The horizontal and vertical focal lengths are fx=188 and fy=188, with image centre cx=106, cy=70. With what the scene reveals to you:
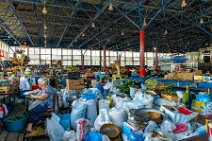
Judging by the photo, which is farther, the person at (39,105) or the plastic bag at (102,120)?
the person at (39,105)

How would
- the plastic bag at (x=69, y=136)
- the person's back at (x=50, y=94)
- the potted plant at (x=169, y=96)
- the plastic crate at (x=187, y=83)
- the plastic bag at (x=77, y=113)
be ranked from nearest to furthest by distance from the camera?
the plastic bag at (x=69, y=136)
the plastic bag at (x=77, y=113)
the person's back at (x=50, y=94)
the potted plant at (x=169, y=96)
the plastic crate at (x=187, y=83)

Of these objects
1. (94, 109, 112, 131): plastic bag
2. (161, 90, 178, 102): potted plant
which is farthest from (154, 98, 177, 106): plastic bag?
(94, 109, 112, 131): plastic bag

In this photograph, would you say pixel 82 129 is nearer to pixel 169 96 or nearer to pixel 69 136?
pixel 69 136

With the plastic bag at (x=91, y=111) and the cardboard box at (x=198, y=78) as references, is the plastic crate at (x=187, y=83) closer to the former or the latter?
the cardboard box at (x=198, y=78)

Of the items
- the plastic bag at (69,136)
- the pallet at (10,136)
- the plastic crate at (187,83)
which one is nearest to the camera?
the plastic bag at (69,136)

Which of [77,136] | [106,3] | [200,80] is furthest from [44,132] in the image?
[106,3]

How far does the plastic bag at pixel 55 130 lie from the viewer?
3.78 metres

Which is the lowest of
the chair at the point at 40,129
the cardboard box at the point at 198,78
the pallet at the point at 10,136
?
the pallet at the point at 10,136

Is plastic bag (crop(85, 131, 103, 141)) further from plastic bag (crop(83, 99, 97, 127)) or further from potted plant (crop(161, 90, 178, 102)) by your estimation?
potted plant (crop(161, 90, 178, 102))

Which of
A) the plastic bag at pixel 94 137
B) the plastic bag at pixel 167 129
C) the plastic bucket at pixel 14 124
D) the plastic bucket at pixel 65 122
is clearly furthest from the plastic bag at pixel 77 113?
the plastic bag at pixel 167 129

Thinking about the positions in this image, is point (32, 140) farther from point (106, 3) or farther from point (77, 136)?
point (106, 3)

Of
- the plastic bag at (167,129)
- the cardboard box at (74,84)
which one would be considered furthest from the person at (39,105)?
the plastic bag at (167,129)

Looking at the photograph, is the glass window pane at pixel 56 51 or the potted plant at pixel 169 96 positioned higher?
the glass window pane at pixel 56 51

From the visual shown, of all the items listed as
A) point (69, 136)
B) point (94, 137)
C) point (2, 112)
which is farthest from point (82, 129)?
point (2, 112)
